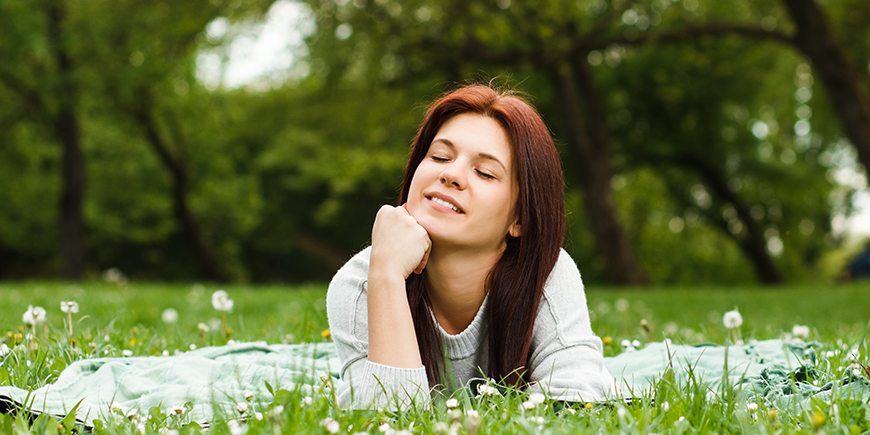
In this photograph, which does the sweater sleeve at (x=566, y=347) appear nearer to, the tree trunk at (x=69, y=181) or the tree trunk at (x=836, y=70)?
the tree trunk at (x=836, y=70)

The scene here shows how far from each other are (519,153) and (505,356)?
763 mm

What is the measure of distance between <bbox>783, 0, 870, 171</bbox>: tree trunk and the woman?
816cm

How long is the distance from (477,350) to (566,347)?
0.41 meters

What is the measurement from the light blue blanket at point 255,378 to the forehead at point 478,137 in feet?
2.95

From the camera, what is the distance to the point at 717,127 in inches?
736

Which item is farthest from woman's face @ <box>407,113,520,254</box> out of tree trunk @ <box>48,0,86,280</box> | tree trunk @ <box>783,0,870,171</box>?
tree trunk @ <box>48,0,86,280</box>

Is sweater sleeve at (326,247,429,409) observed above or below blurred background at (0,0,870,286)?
below

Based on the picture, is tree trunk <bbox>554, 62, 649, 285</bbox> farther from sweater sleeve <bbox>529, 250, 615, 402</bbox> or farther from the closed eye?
the closed eye

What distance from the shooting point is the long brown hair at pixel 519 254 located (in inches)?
99.2

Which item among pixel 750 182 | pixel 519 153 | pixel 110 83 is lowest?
pixel 519 153

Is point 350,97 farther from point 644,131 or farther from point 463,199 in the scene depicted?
point 463,199

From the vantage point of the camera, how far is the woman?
2.33 metres

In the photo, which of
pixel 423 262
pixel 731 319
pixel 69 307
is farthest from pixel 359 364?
pixel 731 319

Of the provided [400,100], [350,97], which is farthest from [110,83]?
[400,100]
